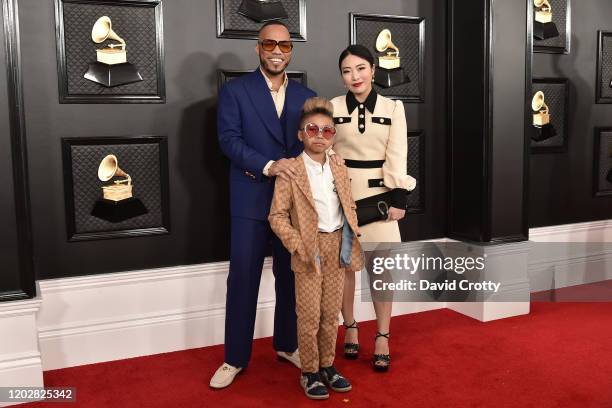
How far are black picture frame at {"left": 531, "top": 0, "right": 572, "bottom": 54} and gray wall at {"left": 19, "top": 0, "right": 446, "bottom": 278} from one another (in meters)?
1.06

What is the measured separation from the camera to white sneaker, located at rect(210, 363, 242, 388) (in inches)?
107

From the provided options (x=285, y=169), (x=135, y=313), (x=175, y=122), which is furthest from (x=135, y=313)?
(x=285, y=169)

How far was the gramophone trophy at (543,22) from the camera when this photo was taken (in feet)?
13.0

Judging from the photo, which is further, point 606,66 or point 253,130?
point 606,66

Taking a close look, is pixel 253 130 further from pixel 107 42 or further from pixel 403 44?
pixel 403 44

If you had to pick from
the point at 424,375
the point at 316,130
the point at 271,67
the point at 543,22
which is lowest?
the point at 424,375

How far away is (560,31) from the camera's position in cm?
411

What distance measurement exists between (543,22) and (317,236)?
237 cm

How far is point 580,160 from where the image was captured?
430 centimetres

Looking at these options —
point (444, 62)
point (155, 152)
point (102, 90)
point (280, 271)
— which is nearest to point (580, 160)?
point (444, 62)

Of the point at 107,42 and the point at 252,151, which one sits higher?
the point at 107,42

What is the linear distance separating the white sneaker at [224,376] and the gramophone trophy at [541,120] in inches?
97.0

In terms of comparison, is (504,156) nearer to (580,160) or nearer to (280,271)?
(580,160)

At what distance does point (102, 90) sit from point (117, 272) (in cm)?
86
